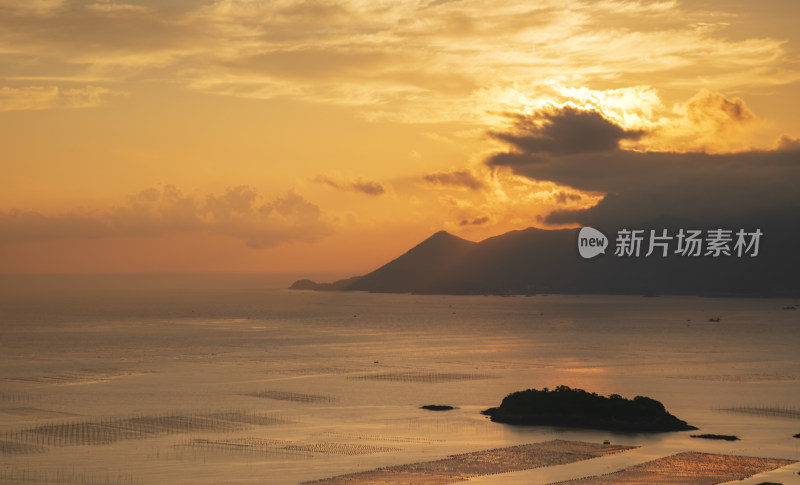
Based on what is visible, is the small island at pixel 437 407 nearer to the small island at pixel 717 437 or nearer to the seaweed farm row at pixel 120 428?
the seaweed farm row at pixel 120 428

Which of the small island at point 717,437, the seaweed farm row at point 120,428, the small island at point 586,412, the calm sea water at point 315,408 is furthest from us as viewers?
the small island at point 586,412

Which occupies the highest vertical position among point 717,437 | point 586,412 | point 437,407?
point 586,412

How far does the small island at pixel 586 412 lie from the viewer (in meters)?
87.5

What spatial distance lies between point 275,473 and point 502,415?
34249 millimetres

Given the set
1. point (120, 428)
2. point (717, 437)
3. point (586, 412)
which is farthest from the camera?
point (120, 428)

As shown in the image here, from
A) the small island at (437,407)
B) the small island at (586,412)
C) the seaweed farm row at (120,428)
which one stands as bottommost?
the seaweed farm row at (120,428)

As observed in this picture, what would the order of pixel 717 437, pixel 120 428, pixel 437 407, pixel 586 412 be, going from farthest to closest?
1. pixel 437 407
2. pixel 120 428
3. pixel 586 412
4. pixel 717 437

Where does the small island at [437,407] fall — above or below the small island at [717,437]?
below

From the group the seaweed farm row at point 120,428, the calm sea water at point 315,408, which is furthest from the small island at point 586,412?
the seaweed farm row at point 120,428

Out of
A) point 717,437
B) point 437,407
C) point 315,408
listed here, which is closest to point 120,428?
point 315,408

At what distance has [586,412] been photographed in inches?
3563

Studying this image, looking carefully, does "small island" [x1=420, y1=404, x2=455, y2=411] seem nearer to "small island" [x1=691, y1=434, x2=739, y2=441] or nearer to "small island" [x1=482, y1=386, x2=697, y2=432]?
"small island" [x1=482, y1=386, x2=697, y2=432]

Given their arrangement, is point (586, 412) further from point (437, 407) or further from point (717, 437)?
point (437, 407)

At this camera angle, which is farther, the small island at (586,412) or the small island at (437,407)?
the small island at (437,407)
